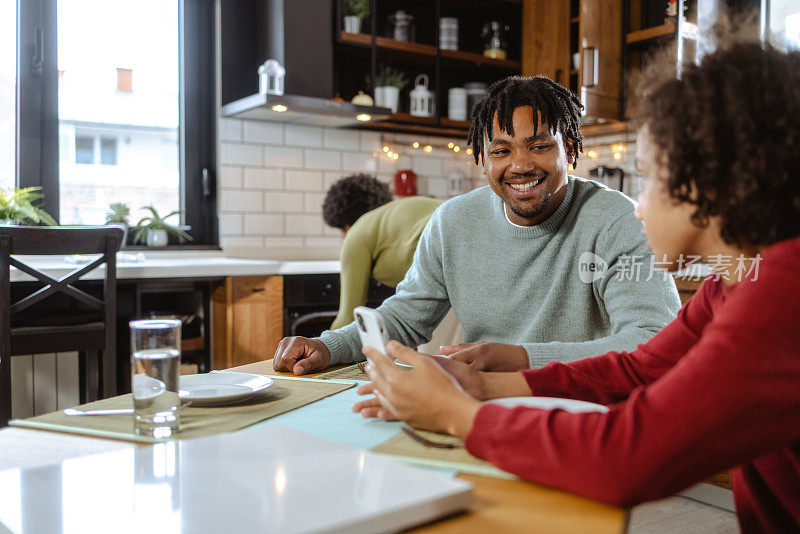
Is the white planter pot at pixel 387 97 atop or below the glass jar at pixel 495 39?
below

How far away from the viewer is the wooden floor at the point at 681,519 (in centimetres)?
220

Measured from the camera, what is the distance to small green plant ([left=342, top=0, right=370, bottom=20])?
3820 mm

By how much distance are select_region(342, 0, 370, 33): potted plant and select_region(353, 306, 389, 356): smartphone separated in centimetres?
321

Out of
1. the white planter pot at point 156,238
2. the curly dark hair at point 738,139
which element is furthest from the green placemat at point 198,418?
the white planter pot at point 156,238

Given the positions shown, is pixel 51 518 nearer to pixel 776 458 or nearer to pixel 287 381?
pixel 287 381

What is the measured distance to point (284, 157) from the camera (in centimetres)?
380

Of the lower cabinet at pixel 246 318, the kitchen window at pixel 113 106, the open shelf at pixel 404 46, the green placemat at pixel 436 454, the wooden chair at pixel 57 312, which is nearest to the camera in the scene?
the green placemat at pixel 436 454

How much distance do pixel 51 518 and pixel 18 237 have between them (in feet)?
6.75

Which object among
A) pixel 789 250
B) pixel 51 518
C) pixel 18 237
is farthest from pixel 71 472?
pixel 18 237

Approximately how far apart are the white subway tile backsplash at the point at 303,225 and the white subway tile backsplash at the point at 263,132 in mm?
407

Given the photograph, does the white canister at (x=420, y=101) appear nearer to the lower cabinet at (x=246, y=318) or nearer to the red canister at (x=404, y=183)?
the red canister at (x=404, y=183)

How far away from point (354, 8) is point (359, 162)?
821 millimetres

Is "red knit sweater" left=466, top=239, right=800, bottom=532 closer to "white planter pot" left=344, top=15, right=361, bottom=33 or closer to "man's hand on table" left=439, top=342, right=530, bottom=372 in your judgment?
"man's hand on table" left=439, top=342, right=530, bottom=372

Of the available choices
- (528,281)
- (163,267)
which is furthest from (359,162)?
(528,281)
